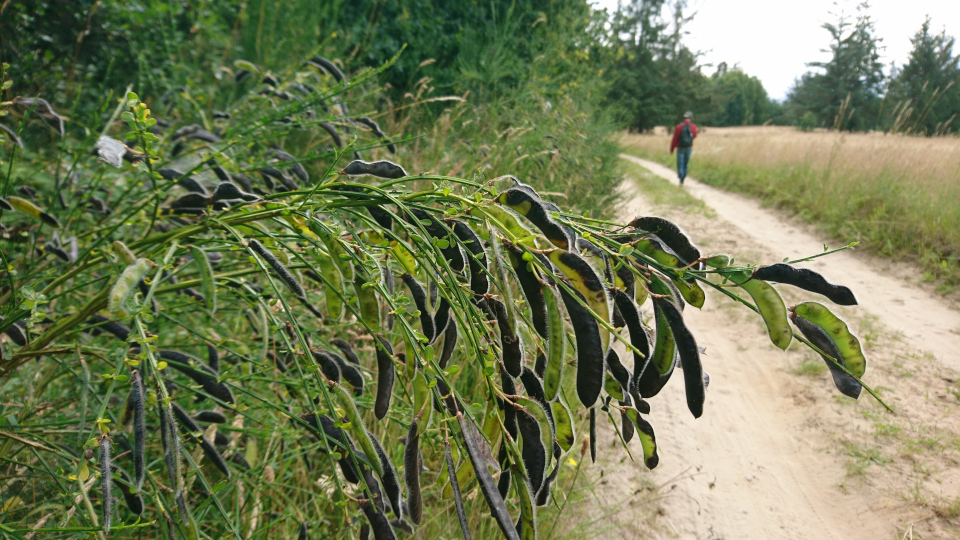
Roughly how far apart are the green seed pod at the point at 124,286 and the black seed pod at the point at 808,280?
91 centimetres

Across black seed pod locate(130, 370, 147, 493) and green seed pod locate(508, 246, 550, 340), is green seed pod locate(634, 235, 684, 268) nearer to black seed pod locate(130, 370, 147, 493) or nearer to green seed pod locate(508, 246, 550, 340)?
green seed pod locate(508, 246, 550, 340)

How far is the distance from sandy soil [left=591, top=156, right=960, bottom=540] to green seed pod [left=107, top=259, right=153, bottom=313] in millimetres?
2025

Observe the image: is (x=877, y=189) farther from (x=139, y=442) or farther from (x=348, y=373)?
(x=139, y=442)

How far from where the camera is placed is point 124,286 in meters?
0.82

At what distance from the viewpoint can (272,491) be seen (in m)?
1.94

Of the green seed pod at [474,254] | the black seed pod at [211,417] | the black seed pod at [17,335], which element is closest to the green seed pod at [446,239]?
the green seed pod at [474,254]

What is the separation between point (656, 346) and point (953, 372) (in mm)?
4890

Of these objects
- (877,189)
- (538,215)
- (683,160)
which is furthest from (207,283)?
(683,160)

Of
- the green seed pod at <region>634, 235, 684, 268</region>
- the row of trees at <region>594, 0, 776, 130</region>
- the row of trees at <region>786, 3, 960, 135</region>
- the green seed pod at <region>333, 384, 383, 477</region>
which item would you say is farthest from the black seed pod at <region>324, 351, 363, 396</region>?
the row of trees at <region>594, 0, 776, 130</region>

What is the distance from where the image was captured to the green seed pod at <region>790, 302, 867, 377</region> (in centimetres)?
82

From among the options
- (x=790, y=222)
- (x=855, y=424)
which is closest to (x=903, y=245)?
A: (x=790, y=222)

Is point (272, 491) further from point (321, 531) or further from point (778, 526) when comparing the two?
point (778, 526)

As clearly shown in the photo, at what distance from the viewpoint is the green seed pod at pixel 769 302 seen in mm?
821

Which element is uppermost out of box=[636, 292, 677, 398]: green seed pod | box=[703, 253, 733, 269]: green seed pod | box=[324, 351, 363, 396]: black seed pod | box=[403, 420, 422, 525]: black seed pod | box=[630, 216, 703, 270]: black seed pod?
box=[630, 216, 703, 270]: black seed pod
